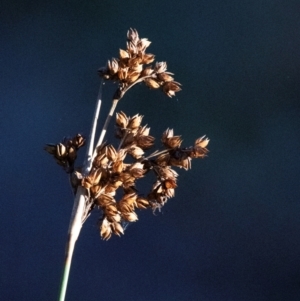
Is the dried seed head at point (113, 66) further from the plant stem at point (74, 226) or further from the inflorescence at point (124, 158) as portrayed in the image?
the plant stem at point (74, 226)

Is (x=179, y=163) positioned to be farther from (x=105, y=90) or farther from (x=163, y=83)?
(x=105, y=90)

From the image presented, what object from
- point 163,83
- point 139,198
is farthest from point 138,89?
point 139,198

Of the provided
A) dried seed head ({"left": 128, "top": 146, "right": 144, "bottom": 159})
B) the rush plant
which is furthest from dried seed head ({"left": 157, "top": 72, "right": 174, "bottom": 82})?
dried seed head ({"left": 128, "top": 146, "right": 144, "bottom": 159})

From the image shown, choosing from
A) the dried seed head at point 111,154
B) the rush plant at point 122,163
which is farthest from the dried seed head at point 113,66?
the dried seed head at point 111,154

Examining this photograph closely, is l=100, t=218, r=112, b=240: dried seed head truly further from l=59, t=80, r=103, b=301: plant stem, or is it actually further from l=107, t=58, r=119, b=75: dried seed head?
l=107, t=58, r=119, b=75: dried seed head

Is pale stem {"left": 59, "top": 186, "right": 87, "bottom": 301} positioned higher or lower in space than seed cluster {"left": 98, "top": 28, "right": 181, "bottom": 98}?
lower

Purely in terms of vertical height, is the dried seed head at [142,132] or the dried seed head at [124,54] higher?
the dried seed head at [124,54]

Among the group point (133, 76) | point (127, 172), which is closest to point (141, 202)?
point (127, 172)
